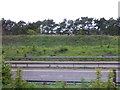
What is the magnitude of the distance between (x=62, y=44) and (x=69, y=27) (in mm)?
5639

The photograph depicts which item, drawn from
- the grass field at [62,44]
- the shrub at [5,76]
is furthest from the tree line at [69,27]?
the shrub at [5,76]

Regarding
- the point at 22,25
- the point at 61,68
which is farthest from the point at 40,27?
the point at 61,68

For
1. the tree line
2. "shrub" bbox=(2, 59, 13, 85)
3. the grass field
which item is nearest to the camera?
"shrub" bbox=(2, 59, 13, 85)

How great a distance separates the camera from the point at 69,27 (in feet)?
77.9

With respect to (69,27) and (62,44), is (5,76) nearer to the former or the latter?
(62,44)

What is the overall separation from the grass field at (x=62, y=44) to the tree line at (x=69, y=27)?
1422 mm

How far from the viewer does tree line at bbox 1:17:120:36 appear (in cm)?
2095

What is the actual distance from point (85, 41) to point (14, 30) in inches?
477

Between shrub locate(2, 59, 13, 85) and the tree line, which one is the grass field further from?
shrub locate(2, 59, 13, 85)

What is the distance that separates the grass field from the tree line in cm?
142

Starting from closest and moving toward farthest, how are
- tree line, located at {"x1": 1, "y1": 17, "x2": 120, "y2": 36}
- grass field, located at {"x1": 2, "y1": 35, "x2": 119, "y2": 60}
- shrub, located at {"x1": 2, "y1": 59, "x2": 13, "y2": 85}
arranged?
shrub, located at {"x1": 2, "y1": 59, "x2": 13, "y2": 85} < grass field, located at {"x1": 2, "y1": 35, "x2": 119, "y2": 60} < tree line, located at {"x1": 1, "y1": 17, "x2": 120, "y2": 36}

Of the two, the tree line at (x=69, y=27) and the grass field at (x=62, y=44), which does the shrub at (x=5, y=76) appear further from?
the tree line at (x=69, y=27)

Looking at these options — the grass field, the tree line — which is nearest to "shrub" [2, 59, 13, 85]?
the grass field

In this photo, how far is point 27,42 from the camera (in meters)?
20.6
